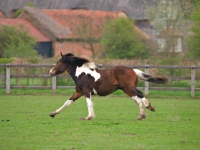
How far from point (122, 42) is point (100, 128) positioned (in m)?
31.8

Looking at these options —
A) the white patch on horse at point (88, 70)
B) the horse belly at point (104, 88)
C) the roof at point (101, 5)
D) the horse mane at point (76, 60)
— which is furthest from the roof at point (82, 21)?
the horse belly at point (104, 88)

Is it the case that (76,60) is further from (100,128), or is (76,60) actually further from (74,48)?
(74,48)

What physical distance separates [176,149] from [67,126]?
12.3ft

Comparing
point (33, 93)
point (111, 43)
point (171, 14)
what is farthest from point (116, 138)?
point (171, 14)

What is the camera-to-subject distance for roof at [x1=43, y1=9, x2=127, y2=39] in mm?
51156

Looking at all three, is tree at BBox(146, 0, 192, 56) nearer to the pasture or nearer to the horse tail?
the pasture

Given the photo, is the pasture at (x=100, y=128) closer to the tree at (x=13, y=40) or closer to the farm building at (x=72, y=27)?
the tree at (x=13, y=40)

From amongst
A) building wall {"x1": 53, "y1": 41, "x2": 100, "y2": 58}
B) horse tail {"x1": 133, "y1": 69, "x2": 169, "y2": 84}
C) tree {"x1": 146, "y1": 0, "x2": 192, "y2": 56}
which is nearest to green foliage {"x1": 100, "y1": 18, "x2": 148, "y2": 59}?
tree {"x1": 146, "y1": 0, "x2": 192, "y2": 56}

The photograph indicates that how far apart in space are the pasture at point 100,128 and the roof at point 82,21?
32.4 m

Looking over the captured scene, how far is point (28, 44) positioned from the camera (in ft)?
136

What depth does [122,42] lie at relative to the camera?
4434 centimetres

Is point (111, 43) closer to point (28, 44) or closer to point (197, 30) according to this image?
point (28, 44)

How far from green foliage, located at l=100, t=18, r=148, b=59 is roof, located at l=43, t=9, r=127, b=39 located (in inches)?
221

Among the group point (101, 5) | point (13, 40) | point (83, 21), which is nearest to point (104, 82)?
point (13, 40)
